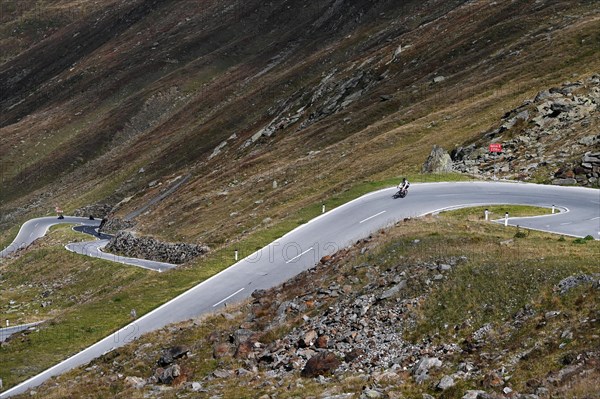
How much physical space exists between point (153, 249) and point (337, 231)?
1888 cm

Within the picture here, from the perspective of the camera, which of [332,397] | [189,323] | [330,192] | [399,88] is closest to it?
[332,397]

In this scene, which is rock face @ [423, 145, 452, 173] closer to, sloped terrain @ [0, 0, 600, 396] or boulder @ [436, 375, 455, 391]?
sloped terrain @ [0, 0, 600, 396]

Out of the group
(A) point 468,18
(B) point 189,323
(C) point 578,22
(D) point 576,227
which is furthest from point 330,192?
(A) point 468,18

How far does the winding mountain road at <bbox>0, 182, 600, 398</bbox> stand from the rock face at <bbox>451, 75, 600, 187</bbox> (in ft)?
6.72

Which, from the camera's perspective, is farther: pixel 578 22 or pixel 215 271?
pixel 578 22

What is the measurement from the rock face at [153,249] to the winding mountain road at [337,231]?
999 centimetres

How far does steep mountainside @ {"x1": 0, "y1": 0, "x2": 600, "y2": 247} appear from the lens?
197 feet

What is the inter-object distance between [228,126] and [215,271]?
2621 inches

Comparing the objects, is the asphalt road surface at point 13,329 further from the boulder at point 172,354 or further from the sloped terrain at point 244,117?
the boulder at point 172,354

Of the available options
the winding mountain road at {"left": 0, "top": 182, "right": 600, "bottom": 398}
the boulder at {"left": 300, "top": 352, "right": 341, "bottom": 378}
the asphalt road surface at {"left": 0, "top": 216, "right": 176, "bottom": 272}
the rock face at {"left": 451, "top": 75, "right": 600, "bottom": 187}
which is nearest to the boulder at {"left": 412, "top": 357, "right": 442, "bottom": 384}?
the boulder at {"left": 300, "top": 352, "right": 341, "bottom": 378}

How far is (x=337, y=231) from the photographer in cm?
3762

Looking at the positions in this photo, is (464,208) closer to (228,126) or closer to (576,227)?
(576,227)

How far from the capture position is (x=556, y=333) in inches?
715

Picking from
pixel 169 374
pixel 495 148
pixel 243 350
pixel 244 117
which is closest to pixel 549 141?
pixel 495 148
